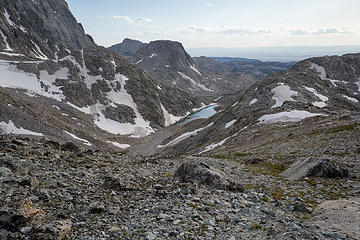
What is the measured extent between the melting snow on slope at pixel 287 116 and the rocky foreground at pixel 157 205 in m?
43.3

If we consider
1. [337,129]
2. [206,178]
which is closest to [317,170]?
[206,178]

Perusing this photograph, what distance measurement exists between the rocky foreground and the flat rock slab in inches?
1.8

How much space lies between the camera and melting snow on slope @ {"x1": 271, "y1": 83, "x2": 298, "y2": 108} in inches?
3277

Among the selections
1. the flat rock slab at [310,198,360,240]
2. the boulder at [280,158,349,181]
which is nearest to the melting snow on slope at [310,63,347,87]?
the boulder at [280,158,349,181]

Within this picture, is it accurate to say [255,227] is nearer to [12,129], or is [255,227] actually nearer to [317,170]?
[317,170]

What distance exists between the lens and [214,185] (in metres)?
17.8

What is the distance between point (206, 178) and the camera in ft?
59.9

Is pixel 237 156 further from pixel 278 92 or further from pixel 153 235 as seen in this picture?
pixel 278 92

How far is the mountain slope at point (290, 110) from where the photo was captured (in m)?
53.8

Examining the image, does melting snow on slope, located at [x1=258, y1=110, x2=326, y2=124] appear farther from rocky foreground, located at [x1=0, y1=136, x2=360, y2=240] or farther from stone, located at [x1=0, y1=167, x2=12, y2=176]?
stone, located at [x1=0, y1=167, x2=12, y2=176]

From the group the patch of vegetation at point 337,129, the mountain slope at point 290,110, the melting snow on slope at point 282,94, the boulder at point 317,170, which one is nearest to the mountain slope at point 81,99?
the mountain slope at point 290,110

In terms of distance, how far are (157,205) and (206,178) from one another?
564cm

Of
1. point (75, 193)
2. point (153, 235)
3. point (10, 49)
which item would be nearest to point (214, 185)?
point (153, 235)

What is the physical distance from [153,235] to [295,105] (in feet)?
244
